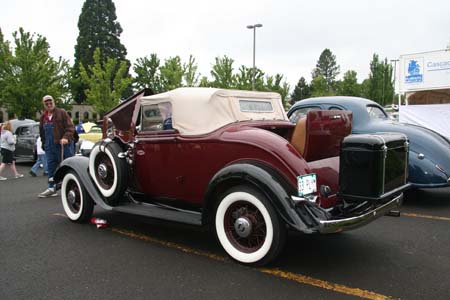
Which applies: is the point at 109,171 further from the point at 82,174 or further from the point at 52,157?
the point at 52,157

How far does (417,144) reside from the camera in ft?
20.1

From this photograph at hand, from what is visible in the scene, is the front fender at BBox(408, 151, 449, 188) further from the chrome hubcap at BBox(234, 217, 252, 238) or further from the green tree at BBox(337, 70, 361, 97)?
the green tree at BBox(337, 70, 361, 97)

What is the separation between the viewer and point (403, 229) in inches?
192

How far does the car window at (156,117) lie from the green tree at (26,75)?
22.8 m

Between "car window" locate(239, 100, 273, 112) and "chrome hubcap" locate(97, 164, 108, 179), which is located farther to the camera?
"chrome hubcap" locate(97, 164, 108, 179)

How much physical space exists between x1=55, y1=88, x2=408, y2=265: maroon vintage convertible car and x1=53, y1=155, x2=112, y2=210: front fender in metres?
0.01

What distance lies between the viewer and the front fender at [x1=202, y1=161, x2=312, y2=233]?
3.33m

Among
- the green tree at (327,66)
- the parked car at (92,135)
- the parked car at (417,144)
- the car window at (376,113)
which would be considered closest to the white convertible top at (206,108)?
the parked car at (417,144)

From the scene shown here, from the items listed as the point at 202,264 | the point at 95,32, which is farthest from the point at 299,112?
the point at 95,32

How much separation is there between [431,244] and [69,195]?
15.0ft

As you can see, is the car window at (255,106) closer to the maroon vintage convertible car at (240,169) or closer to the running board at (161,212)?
the maroon vintage convertible car at (240,169)

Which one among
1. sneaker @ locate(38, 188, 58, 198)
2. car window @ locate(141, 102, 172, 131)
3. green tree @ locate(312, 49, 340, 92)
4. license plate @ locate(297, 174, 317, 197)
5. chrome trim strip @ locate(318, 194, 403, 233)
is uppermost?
green tree @ locate(312, 49, 340, 92)

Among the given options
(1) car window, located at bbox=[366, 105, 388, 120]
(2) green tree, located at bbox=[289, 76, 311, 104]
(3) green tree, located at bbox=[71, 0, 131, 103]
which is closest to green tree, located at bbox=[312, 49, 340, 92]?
(2) green tree, located at bbox=[289, 76, 311, 104]

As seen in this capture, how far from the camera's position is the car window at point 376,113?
699 centimetres
